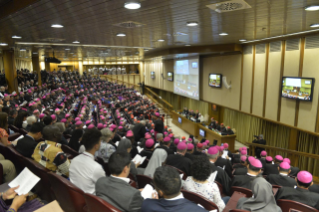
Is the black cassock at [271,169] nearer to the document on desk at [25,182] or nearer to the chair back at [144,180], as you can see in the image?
the chair back at [144,180]

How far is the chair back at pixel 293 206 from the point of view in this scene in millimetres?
2549

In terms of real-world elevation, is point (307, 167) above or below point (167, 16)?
below

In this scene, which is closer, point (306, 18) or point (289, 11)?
point (289, 11)

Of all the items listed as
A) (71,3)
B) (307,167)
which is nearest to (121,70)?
(307,167)

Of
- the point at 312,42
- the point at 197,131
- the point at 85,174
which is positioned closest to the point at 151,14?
the point at 85,174

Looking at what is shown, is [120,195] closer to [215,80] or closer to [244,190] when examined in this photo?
[244,190]

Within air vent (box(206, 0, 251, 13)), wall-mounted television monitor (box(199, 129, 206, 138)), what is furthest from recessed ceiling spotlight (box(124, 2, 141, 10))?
wall-mounted television monitor (box(199, 129, 206, 138))

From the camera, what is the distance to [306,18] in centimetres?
451

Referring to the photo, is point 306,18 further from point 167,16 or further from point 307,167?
point 307,167

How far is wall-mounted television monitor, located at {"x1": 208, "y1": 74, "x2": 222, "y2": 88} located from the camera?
11262 mm

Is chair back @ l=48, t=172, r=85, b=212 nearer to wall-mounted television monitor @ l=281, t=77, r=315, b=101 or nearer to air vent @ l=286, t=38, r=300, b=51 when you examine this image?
wall-mounted television monitor @ l=281, t=77, r=315, b=101

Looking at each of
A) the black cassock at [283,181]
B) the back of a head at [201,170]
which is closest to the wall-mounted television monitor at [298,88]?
the black cassock at [283,181]

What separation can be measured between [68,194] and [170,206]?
1184 millimetres

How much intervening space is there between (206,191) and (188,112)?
1264cm
